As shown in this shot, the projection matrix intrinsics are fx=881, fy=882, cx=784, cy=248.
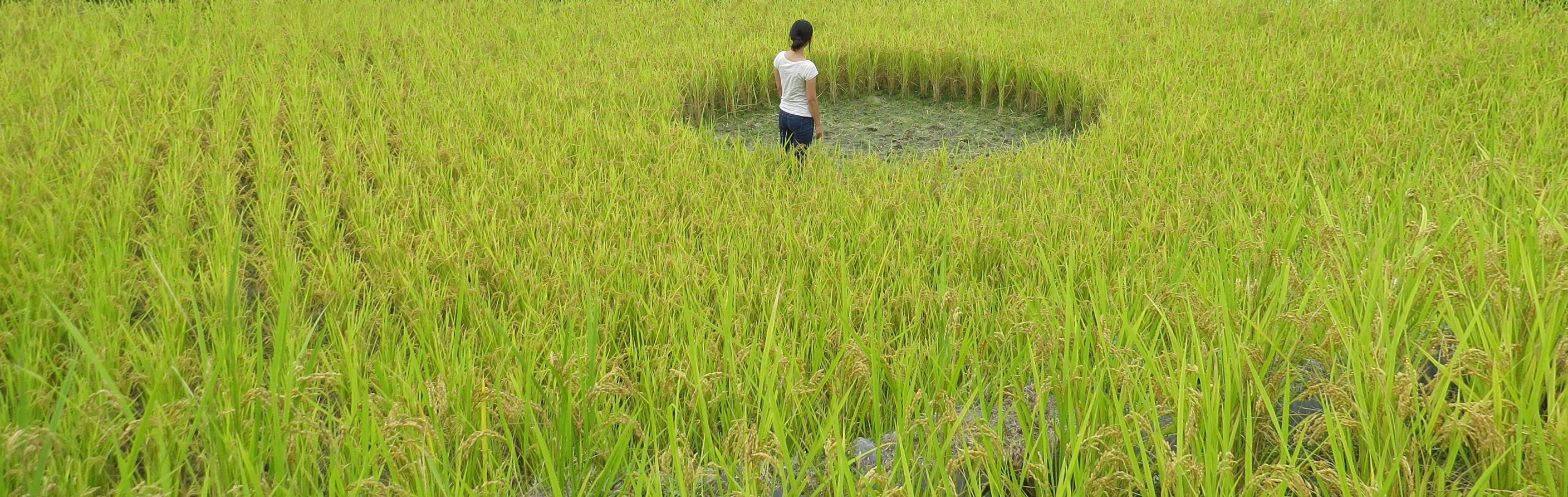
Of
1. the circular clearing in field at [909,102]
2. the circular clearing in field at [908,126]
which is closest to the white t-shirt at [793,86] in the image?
the circular clearing in field at [908,126]

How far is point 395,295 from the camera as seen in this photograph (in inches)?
99.0

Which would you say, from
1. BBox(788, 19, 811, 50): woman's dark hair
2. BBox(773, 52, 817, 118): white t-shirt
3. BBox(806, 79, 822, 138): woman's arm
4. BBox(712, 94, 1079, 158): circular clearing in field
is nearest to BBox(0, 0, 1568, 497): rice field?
BBox(712, 94, 1079, 158): circular clearing in field

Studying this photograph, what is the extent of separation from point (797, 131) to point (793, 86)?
0.71ft

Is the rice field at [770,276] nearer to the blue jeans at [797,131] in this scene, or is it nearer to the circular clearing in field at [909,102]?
the circular clearing in field at [909,102]

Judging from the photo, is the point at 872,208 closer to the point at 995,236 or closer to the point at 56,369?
the point at 995,236

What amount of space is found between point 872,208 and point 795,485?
175cm

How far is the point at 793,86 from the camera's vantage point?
421 centimetres

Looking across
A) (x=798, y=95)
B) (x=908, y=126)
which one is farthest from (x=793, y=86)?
(x=908, y=126)

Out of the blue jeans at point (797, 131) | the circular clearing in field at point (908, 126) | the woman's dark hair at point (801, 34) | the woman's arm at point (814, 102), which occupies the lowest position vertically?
the circular clearing in field at point (908, 126)

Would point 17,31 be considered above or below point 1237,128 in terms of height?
above

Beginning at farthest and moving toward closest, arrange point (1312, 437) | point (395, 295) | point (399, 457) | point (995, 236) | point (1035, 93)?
point (1035, 93) < point (995, 236) < point (395, 295) < point (399, 457) < point (1312, 437)

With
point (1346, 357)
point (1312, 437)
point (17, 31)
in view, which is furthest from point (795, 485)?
point (17, 31)

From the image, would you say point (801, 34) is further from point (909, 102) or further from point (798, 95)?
point (909, 102)

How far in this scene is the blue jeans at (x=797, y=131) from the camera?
4219 millimetres
